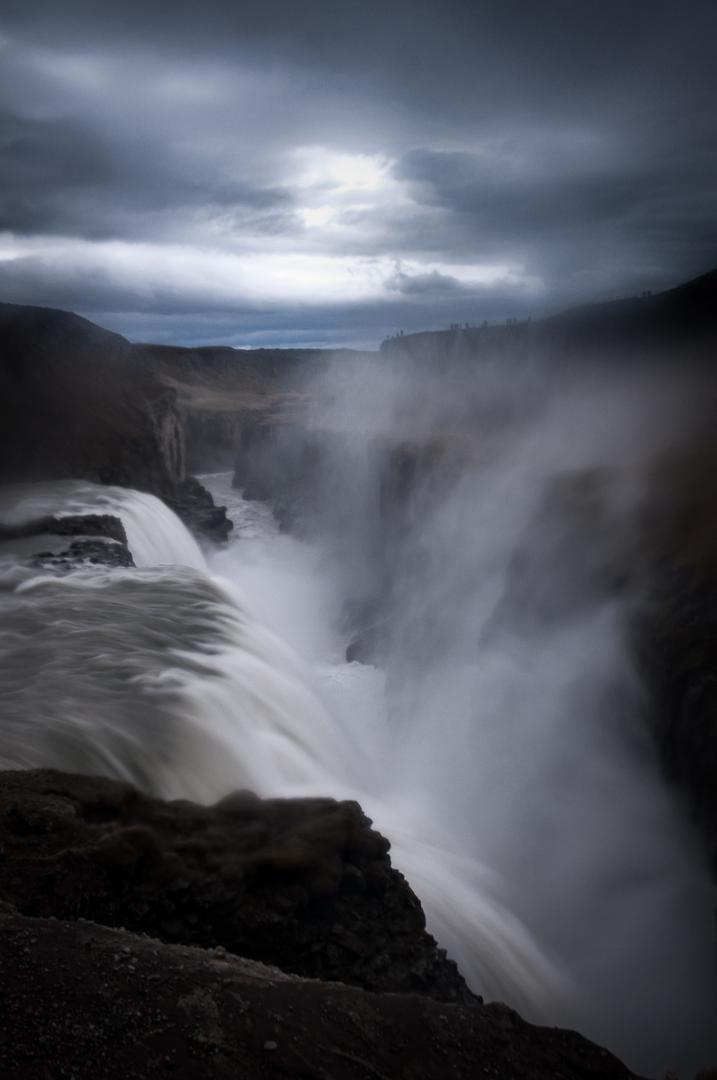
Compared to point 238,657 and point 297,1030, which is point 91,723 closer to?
point 238,657

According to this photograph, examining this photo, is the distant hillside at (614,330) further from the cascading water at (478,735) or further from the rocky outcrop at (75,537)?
the rocky outcrop at (75,537)

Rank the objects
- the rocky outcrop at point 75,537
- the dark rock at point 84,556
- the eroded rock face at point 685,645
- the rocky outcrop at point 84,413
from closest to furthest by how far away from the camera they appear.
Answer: the eroded rock face at point 685,645
the dark rock at point 84,556
the rocky outcrop at point 75,537
the rocky outcrop at point 84,413

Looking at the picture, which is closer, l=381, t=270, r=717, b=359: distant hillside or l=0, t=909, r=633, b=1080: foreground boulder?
l=0, t=909, r=633, b=1080: foreground boulder

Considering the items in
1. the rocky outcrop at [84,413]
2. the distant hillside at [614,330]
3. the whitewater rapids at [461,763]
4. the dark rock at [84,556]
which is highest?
the distant hillside at [614,330]

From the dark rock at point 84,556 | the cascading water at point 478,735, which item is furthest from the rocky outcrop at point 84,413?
the dark rock at point 84,556

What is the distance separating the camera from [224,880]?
447 centimetres

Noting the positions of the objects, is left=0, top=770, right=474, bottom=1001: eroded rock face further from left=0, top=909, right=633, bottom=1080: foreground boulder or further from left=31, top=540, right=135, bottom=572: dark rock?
left=31, top=540, right=135, bottom=572: dark rock

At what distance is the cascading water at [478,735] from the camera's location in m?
6.68

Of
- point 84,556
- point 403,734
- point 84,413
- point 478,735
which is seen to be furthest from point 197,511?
point 478,735

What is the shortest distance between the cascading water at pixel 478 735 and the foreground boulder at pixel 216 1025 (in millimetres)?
2308

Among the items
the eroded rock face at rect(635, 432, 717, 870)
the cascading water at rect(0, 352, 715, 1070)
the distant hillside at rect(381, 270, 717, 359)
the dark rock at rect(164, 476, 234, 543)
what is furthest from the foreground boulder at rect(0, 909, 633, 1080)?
the distant hillside at rect(381, 270, 717, 359)

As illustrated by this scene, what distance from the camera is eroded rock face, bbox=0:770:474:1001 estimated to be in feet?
13.7

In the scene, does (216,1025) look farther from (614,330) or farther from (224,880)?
(614,330)

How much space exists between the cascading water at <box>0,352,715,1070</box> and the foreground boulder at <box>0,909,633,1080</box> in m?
2.31
